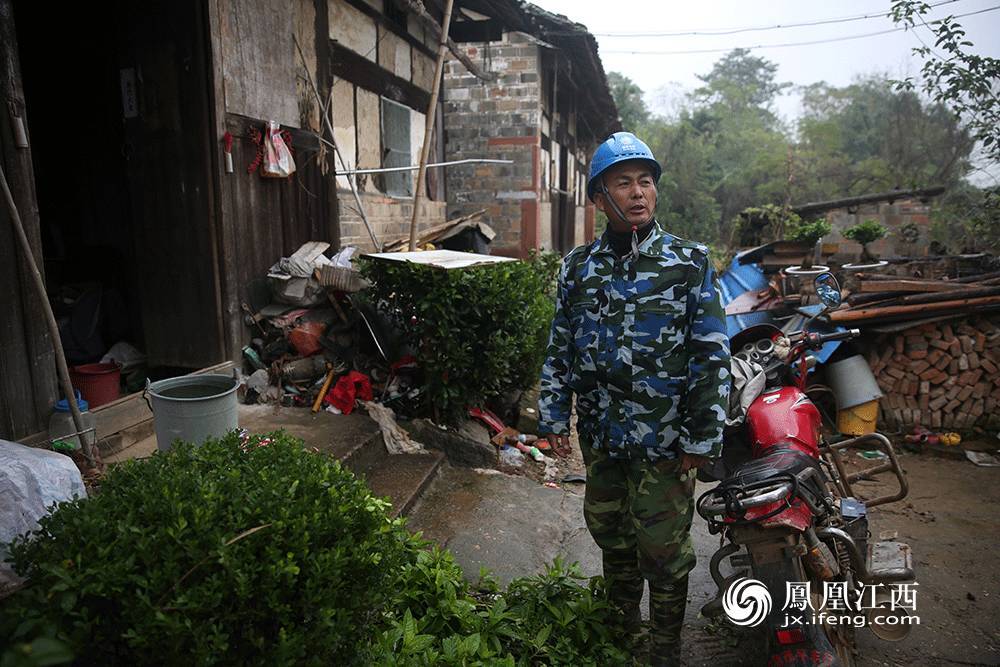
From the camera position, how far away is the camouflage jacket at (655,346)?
Result: 7.91ft

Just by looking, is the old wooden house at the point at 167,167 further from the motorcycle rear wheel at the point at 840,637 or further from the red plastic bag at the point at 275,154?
the motorcycle rear wheel at the point at 840,637

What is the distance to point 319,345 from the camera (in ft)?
18.0

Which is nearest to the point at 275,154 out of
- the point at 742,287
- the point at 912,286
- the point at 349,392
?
the point at 349,392

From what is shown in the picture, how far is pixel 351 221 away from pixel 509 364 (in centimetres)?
305

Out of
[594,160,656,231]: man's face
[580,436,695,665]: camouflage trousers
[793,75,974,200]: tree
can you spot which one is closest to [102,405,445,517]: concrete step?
[580,436,695,665]: camouflage trousers

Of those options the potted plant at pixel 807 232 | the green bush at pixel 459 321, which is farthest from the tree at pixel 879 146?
the green bush at pixel 459 321

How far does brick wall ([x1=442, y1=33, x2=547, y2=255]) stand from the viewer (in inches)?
442

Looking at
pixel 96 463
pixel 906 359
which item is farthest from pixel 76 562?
pixel 906 359

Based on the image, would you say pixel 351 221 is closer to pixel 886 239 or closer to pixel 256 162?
pixel 256 162

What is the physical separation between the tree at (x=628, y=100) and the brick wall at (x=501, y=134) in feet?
70.9

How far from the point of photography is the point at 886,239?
13.1 metres

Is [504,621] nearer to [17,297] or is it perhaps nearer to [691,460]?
[691,460]

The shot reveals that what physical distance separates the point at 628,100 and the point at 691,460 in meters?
38.7

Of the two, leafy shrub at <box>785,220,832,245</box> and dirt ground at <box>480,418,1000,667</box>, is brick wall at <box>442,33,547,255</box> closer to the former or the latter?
leafy shrub at <box>785,220,832,245</box>
